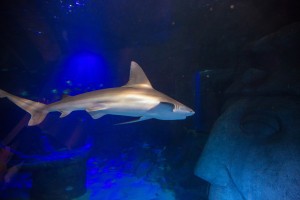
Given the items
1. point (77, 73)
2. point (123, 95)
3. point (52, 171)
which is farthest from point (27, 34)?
point (123, 95)

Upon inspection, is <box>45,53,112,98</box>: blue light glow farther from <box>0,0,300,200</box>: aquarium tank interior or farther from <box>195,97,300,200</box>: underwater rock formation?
<box>195,97,300,200</box>: underwater rock formation

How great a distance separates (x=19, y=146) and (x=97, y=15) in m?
8.76

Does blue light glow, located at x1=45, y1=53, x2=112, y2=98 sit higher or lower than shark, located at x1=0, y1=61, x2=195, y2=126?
higher

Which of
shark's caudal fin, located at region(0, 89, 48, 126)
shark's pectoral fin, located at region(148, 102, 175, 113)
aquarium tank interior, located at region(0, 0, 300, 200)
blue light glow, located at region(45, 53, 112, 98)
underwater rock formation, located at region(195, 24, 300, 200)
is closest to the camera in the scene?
shark's pectoral fin, located at region(148, 102, 175, 113)

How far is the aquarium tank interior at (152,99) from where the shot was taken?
17.1 ft

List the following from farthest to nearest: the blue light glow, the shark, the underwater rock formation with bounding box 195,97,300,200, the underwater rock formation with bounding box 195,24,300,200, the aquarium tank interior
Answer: the blue light glow < the aquarium tank interior < the underwater rock formation with bounding box 195,24,300,200 < the underwater rock formation with bounding box 195,97,300,200 < the shark

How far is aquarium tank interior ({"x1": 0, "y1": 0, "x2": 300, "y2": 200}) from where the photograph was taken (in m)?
5.21

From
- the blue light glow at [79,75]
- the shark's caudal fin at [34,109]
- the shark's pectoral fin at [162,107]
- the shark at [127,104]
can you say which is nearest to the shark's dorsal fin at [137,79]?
the shark at [127,104]

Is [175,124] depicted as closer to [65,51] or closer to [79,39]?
[79,39]

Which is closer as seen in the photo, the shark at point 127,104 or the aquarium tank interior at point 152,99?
the shark at point 127,104

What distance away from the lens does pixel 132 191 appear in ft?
27.9

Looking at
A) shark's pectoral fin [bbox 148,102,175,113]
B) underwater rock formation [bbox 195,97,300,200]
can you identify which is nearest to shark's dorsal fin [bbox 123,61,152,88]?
shark's pectoral fin [bbox 148,102,175,113]

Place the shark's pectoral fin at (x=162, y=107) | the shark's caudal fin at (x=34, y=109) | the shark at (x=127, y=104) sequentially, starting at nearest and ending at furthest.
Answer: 1. the shark's pectoral fin at (x=162, y=107)
2. the shark at (x=127, y=104)
3. the shark's caudal fin at (x=34, y=109)

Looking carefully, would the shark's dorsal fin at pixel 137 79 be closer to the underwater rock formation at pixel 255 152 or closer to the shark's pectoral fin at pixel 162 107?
the shark's pectoral fin at pixel 162 107
